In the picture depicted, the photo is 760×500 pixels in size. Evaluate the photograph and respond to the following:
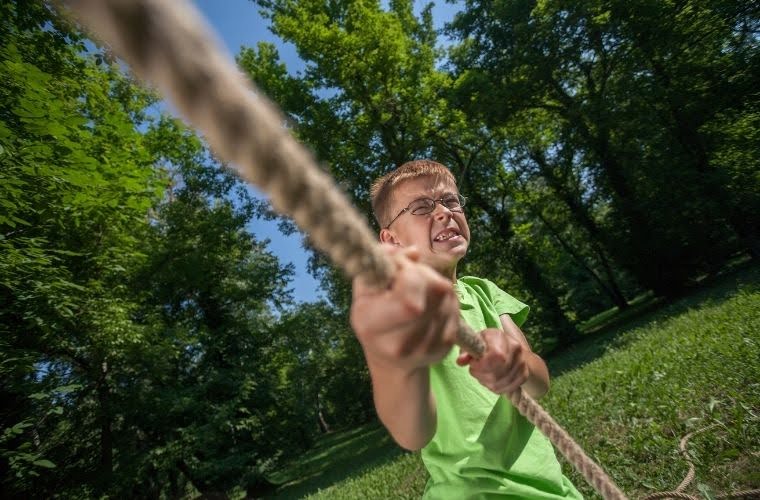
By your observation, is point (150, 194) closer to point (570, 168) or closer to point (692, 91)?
point (692, 91)

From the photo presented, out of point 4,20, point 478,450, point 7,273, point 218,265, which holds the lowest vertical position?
point 478,450

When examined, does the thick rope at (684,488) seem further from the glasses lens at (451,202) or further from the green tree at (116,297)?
the green tree at (116,297)

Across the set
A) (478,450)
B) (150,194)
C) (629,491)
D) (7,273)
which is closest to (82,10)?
(478,450)

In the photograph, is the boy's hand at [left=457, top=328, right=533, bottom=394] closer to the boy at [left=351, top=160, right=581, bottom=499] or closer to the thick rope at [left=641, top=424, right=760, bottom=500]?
the boy at [left=351, top=160, right=581, bottom=499]

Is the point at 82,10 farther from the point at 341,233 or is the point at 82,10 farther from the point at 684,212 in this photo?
the point at 684,212

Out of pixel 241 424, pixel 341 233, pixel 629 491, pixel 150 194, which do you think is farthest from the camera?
pixel 241 424

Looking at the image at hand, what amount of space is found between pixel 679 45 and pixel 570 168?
1015 centimetres

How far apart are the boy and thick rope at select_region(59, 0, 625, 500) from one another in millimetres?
160

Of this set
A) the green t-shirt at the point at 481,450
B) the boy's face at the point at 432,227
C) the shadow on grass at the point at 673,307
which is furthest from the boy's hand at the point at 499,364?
the shadow on grass at the point at 673,307

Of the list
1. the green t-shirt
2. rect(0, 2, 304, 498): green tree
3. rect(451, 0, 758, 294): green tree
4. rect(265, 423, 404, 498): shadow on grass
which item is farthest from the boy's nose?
rect(451, 0, 758, 294): green tree

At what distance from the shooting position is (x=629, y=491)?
3.85 m

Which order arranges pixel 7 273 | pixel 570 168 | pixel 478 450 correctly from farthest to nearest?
pixel 570 168 → pixel 7 273 → pixel 478 450

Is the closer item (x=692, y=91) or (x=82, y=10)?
(x=82, y=10)

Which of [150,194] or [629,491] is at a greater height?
[150,194]
